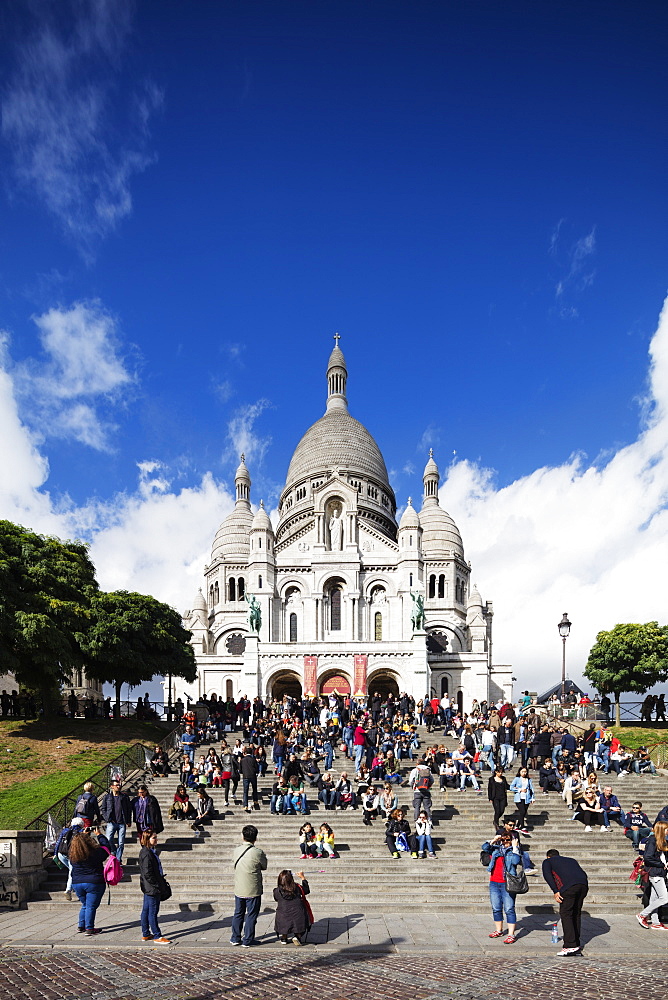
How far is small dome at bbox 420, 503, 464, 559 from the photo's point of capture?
69244 mm

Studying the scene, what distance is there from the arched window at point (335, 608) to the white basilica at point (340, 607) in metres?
0.09

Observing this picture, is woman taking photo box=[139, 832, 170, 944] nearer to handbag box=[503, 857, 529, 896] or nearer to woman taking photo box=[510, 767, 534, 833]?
handbag box=[503, 857, 529, 896]

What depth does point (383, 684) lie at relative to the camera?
52.7 m

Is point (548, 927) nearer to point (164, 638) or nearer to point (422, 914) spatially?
point (422, 914)

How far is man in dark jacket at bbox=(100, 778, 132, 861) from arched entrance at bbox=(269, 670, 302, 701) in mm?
35440

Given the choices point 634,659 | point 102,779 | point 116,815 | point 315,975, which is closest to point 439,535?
point 634,659

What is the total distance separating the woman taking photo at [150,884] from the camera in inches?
431

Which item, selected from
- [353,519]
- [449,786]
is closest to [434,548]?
[353,519]

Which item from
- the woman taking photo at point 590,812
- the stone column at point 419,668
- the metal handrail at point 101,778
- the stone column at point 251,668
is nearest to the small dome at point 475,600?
the stone column at point 419,668

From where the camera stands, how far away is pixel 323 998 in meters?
8.81

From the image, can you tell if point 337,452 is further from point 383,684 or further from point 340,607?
point 383,684

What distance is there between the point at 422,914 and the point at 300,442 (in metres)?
73.7

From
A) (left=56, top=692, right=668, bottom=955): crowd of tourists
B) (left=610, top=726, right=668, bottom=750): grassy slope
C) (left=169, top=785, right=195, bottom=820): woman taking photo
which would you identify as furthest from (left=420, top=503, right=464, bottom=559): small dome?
(left=169, top=785, right=195, bottom=820): woman taking photo

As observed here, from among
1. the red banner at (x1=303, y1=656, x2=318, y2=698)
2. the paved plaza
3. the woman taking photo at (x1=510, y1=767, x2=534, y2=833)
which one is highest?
the red banner at (x1=303, y1=656, x2=318, y2=698)
